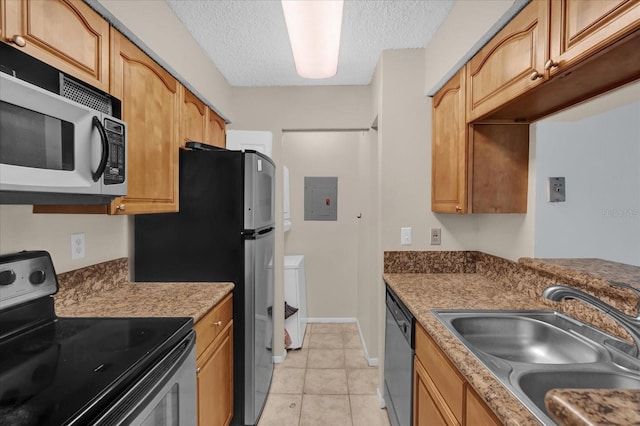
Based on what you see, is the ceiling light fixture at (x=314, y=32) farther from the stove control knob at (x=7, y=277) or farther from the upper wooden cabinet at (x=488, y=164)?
the stove control knob at (x=7, y=277)

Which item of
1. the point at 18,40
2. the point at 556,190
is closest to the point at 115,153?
the point at 18,40

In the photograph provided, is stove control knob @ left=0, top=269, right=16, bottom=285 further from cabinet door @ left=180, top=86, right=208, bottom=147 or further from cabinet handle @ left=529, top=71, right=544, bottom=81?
cabinet handle @ left=529, top=71, right=544, bottom=81

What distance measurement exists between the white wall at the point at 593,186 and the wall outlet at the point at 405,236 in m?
0.76

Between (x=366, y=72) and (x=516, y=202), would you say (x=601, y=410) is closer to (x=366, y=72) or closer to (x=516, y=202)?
(x=516, y=202)

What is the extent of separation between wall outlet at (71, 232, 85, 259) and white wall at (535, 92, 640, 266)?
2.16 metres

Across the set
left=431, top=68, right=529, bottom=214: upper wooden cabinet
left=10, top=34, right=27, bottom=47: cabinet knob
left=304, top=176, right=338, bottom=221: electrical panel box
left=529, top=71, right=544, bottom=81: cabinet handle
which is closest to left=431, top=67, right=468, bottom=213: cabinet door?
left=431, top=68, right=529, bottom=214: upper wooden cabinet

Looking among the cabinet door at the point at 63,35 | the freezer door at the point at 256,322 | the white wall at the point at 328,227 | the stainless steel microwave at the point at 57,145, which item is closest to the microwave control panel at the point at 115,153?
the stainless steel microwave at the point at 57,145

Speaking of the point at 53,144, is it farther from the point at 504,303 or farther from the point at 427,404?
the point at 504,303

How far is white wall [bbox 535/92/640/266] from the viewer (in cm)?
111

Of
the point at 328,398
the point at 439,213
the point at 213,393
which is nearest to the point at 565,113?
the point at 439,213

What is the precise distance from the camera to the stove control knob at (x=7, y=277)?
106 cm

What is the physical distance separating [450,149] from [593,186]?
0.75 metres

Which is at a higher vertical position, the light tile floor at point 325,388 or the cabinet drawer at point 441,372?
the cabinet drawer at point 441,372

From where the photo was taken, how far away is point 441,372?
1164 mm
